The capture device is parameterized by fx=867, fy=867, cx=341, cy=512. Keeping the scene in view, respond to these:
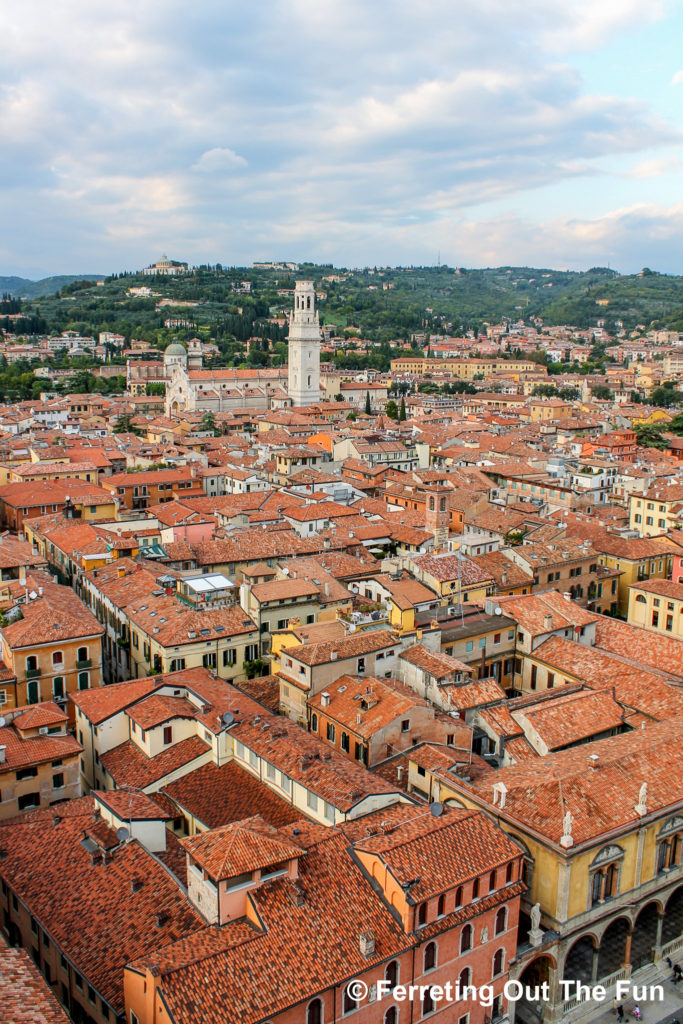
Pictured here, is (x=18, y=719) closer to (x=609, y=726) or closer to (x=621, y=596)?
(x=609, y=726)

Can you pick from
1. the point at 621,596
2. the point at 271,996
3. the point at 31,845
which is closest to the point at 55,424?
the point at 621,596

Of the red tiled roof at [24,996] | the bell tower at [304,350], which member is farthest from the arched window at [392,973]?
the bell tower at [304,350]

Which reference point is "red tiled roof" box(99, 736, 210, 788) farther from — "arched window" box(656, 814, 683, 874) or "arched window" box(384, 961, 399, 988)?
"arched window" box(656, 814, 683, 874)

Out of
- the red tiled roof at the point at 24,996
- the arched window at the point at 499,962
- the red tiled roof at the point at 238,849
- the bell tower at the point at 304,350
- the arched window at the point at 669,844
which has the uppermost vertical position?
the bell tower at the point at 304,350

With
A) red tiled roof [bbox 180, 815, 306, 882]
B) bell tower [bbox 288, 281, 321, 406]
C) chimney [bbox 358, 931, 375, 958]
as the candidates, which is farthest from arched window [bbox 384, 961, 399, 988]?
bell tower [bbox 288, 281, 321, 406]

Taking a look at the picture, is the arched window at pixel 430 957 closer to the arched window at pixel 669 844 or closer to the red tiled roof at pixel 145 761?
the arched window at pixel 669 844
